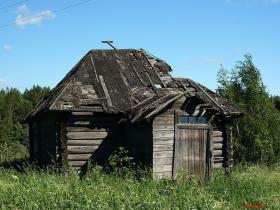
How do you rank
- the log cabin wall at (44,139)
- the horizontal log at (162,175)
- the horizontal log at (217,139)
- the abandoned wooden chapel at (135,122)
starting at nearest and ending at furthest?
the horizontal log at (162,175)
the abandoned wooden chapel at (135,122)
the log cabin wall at (44,139)
the horizontal log at (217,139)

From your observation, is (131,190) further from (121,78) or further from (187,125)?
(121,78)

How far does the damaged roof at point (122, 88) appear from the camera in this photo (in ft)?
51.5

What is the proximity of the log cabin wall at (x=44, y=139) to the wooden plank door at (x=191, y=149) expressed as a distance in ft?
13.0

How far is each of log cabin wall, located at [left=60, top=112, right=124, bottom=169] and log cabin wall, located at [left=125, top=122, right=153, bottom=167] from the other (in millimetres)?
489

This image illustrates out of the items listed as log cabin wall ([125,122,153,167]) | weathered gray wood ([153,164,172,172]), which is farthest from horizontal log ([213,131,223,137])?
log cabin wall ([125,122,153,167])

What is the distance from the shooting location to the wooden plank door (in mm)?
15320

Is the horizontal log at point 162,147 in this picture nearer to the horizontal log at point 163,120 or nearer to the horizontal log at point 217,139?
the horizontal log at point 163,120

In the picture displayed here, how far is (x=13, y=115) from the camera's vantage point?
186ft

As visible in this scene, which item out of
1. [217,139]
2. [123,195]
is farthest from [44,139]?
[123,195]

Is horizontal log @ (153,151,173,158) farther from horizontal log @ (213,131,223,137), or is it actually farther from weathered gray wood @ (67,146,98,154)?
horizontal log @ (213,131,223,137)

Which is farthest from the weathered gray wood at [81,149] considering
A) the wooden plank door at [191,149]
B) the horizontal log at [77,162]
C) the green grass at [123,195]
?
the wooden plank door at [191,149]

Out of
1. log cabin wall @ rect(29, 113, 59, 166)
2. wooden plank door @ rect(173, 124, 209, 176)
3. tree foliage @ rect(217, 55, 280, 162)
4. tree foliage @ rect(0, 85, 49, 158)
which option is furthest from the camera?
tree foliage @ rect(0, 85, 49, 158)

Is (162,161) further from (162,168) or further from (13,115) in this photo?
(13,115)

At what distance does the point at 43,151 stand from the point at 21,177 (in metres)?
4.82
